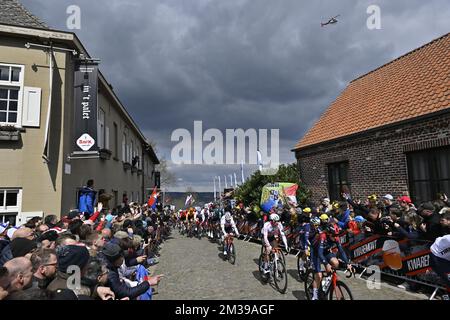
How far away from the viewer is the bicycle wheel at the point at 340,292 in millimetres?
4641

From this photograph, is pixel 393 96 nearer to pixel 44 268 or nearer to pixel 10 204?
pixel 44 268

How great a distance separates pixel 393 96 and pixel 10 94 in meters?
13.9

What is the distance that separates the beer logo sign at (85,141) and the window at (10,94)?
1.57 metres

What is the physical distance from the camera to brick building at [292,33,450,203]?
9.55m

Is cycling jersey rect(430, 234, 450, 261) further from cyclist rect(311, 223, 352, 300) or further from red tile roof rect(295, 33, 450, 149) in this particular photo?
red tile roof rect(295, 33, 450, 149)

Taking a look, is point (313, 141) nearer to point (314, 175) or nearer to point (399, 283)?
point (314, 175)

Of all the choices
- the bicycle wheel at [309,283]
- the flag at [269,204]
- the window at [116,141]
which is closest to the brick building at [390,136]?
the flag at [269,204]

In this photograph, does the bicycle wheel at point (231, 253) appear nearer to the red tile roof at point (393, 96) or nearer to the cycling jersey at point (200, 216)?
the red tile roof at point (393, 96)

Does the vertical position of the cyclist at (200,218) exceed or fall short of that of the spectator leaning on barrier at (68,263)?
it falls short

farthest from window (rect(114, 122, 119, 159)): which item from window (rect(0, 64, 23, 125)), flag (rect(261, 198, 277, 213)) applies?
flag (rect(261, 198, 277, 213))

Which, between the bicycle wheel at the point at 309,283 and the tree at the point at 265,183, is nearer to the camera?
the bicycle wheel at the point at 309,283

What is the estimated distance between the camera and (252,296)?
626 cm

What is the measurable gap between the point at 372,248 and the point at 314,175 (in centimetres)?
792
